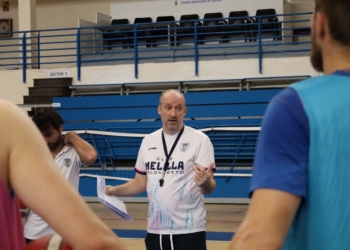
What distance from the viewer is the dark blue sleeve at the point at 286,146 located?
51.3 inches

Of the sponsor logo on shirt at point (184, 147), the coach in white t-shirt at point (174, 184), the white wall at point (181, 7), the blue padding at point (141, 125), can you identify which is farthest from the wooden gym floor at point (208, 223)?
the white wall at point (181, 7)

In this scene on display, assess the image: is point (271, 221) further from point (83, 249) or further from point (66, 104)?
point (66, 104)

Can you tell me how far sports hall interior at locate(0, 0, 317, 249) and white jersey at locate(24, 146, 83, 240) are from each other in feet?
13.6

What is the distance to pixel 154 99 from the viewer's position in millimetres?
12453

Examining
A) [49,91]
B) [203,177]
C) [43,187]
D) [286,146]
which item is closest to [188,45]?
[49,91]

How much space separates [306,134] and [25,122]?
2.12 feet

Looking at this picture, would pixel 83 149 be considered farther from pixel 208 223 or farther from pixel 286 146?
→ pixel 208 223

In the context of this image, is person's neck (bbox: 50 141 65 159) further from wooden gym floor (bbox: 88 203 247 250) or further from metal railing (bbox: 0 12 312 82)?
metal railing (bbox: 0 12 312 82)

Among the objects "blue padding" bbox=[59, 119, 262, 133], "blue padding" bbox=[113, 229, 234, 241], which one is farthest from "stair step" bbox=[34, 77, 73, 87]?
"blue padding" bbox=[113, 229, 234, 241]

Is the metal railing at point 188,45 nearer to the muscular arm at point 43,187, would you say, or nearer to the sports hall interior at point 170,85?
the sports hall interior at point 170,85

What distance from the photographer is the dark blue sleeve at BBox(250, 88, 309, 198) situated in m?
1.30

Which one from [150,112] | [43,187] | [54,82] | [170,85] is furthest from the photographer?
[54,82]

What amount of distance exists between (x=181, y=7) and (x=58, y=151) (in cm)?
1229

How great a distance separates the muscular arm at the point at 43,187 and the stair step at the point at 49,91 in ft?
Answer: 41.7
